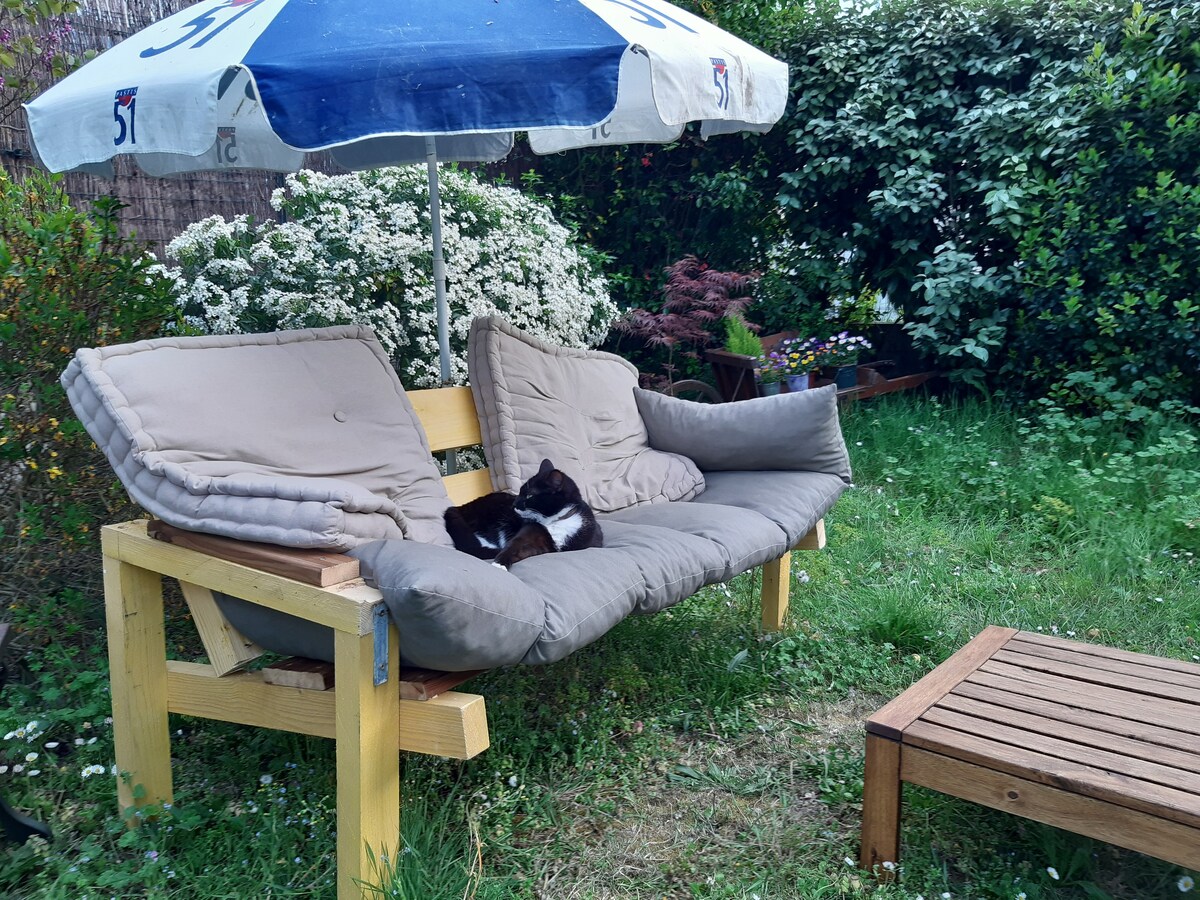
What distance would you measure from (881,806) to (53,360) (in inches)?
94.0

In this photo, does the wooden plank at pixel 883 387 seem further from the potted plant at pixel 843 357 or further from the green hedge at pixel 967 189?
the green hedge at pixel 967 189

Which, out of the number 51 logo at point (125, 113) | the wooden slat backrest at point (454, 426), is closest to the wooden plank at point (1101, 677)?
the wooden slat backrest at point (454, 426)

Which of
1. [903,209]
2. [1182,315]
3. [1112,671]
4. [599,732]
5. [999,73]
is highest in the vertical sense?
[999,73]

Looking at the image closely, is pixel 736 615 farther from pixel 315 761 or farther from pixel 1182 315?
pixel 1182 315

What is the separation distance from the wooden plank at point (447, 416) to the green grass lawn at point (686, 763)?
27.8 inches

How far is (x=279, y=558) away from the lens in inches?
63.4

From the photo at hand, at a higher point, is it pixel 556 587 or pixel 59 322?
pixel 59 322

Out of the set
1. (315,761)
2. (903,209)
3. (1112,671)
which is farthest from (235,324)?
(903,209)

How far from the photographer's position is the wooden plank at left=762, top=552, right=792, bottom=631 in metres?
2.81

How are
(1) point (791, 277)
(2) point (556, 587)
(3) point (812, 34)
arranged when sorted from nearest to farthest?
(2) point (556, 587), (3) point (812, 34), (1) point (791, 277)

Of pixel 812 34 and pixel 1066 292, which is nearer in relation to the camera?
pixel 1066 292

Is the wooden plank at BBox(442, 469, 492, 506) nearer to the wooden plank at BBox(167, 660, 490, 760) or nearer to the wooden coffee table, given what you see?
the wooden plank at BBox(167, 660, 490, 760)

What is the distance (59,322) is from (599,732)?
184 centimetres

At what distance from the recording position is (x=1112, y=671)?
6.56ft
